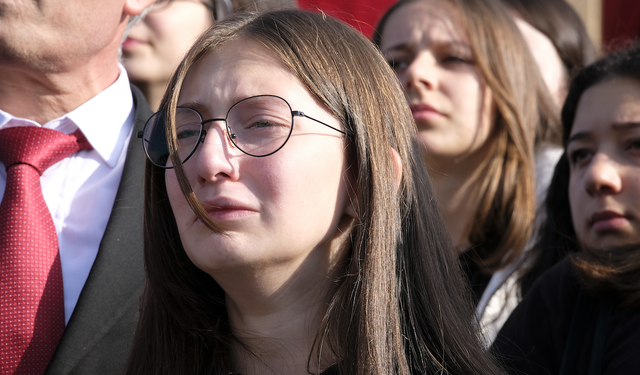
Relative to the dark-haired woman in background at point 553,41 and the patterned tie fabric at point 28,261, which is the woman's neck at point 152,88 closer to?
the patterned tie fabric at point 28,261

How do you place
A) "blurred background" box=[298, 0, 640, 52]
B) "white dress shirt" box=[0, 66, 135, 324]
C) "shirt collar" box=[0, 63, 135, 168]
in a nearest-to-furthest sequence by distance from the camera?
1. "white dress shirt" box=[0, 66, 135, 324]
2. "shirt collar" box=[0, 63, 135, 168]
3. "blurred background" box=[298, 0, 640, 52]

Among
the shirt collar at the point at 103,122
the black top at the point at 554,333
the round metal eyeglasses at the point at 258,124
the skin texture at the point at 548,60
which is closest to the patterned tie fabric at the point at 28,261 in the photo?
the shirt collar at the point at 103,122

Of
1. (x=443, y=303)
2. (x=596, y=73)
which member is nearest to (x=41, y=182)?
(x=443, y=303)

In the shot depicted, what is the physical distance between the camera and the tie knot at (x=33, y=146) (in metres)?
2.45

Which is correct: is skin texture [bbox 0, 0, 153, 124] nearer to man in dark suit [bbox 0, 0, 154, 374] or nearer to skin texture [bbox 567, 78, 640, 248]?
man in dark suit [bbox 0, 0, 154, 374]

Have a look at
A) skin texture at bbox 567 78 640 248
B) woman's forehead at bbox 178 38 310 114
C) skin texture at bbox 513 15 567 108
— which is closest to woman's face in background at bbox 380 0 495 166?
skin texture at bbox 567 78 640 248

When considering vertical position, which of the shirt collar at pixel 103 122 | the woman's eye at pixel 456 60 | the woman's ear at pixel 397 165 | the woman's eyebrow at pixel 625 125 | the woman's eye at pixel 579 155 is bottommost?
the shirt collar at pixel 103 122

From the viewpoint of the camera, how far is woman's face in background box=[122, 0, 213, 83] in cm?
373

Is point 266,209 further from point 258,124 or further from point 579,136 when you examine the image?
point 579,136

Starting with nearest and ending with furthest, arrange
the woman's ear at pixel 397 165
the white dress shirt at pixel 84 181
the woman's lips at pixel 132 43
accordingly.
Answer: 1. the woman's ear at pixel 397 165
2. the white dress shirt at pixel 84 181
3. the woman's lips at pixel 132 43

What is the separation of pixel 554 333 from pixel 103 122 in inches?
70.2

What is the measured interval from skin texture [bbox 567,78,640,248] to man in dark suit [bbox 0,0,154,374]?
1.59 m

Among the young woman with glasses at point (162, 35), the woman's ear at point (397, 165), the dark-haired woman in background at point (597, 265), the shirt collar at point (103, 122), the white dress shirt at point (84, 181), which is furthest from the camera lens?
the young woman with glasses at point (162, 35)

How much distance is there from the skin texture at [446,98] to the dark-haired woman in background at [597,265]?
0.60m
